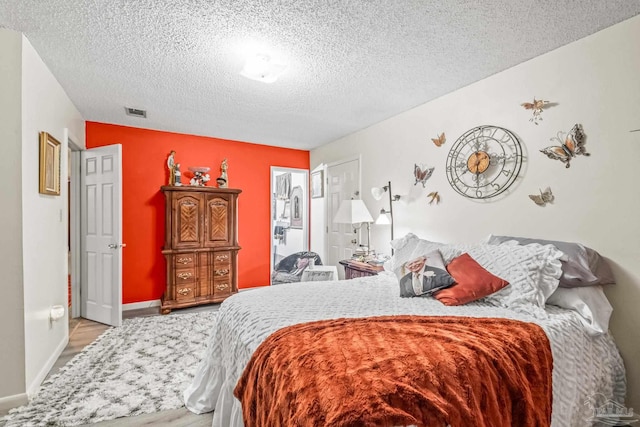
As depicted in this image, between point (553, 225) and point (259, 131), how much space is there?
3466 millimetres

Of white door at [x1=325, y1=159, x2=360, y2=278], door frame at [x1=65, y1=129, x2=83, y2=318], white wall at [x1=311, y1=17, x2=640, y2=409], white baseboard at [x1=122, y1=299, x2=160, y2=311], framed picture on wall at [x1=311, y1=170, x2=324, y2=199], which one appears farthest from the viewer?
framed picture on wall at [x1=311, y1=170, x2=324, y2=199]

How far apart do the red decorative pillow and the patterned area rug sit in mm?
Result: 1831

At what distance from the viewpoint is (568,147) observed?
2.15m

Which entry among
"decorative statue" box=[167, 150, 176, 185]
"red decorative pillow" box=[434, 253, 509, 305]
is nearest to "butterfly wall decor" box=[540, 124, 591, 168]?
"red decorative pillow" box=[434, 253, 509, 305]

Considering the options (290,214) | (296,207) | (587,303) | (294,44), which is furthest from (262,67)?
(290,214)

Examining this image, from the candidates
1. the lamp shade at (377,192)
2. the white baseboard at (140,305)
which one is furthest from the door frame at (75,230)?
the lamp shade at (377,192)

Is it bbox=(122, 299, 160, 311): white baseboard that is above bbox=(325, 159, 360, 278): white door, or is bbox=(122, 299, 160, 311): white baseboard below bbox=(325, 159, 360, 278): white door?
below

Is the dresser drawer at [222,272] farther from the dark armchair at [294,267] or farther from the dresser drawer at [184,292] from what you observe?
the dark armchair at [294,267]

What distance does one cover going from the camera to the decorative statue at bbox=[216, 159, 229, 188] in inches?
178

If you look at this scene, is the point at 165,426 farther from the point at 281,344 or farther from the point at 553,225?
A: the point at 553,225

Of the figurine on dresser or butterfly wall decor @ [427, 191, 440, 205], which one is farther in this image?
the figurine on dresser

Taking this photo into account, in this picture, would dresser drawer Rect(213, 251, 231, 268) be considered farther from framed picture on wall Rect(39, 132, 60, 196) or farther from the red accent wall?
framed picture on wall Rect(39, 132, 60, 196)

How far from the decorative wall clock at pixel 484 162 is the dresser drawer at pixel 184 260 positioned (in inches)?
126

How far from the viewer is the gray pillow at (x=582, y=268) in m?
1.86
